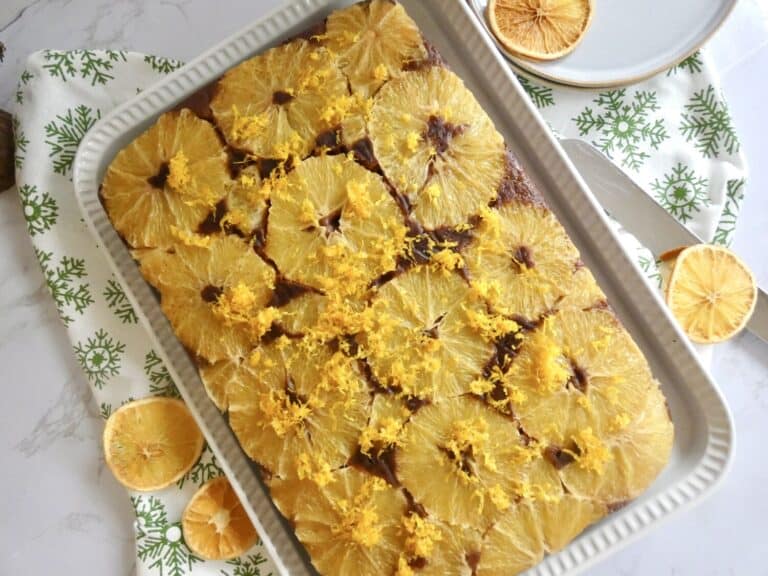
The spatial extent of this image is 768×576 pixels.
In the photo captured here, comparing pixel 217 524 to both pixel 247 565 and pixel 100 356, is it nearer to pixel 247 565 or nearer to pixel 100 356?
pixel 247 565

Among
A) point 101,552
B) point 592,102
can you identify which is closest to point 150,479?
point 101,552

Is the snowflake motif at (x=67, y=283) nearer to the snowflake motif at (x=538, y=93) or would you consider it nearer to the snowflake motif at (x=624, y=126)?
the snowflake motif at (x=538, y=93)

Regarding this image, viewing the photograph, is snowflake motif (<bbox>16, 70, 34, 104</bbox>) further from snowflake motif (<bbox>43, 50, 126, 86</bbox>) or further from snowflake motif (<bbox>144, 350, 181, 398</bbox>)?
snowflake motif (<bbox>144, 350, 181, 398</bbox>)

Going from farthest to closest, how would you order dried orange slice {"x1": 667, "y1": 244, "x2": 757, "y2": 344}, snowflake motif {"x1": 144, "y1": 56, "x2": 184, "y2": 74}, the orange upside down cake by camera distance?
snowflake motif {"x1": 144, "y1": 56, "x2": 184, "y2": 74} → dried orange slice {"x1": 667, "y1": 244, "x2": 757, "y2": 344} → the orange upside down cake

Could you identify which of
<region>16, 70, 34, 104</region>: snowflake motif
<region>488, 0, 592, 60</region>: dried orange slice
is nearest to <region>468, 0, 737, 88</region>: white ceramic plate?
<region>488, 0, 592, 60</region>: dried orange slice

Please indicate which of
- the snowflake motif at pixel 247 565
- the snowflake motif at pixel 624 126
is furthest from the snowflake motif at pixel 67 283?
the snowflake motif at pixel 624 126

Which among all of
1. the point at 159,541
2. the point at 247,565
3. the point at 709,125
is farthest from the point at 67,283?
the point at 709,125
